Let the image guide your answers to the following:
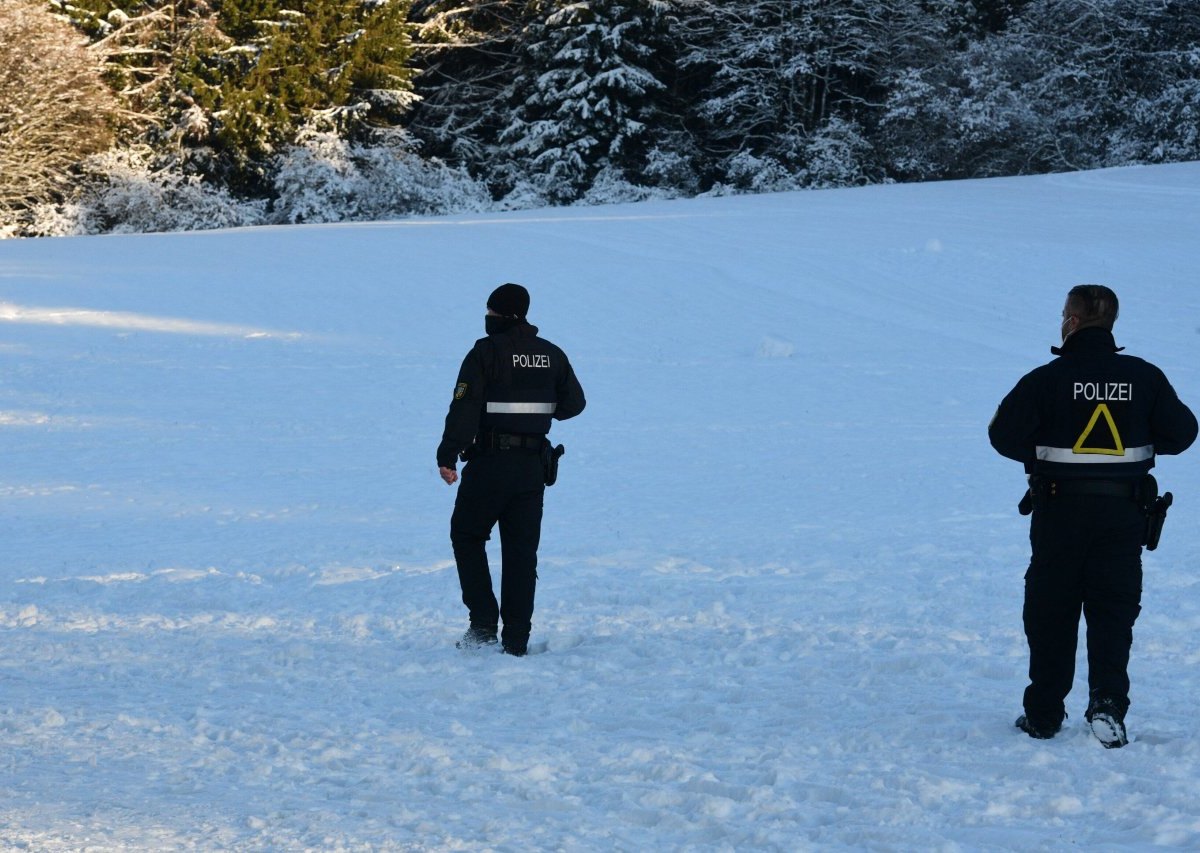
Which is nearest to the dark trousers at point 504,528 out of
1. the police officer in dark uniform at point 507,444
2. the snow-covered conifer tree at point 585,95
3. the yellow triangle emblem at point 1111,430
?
the police officer in dark uniform at point 507,444

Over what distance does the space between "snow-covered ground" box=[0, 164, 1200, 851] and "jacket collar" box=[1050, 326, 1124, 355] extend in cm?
127

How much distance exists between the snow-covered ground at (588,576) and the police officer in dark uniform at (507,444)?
14.4 inches

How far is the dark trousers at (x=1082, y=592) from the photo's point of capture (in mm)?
4742

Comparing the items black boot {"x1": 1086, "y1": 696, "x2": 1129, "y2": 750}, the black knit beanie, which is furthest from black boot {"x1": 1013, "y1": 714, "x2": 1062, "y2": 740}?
the black knit beanie

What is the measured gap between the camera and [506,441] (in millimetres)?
5965

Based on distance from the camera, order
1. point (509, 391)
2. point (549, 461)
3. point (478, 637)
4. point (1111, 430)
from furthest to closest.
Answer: point (478, 637)
point (549, 461)
point (509, 391)
point (1111, 430)

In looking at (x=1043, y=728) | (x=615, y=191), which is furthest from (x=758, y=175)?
(x=1043, y=728)

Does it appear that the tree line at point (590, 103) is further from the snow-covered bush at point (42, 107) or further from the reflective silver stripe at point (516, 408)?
the reflective silver stripe at point (516, 408)

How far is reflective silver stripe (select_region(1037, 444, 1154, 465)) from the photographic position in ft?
15.5

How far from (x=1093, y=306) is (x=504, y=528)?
257cm

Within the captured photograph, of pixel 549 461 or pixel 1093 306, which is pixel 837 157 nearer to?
pixel 549 461

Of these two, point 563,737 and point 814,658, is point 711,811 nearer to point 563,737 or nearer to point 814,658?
point 563,737

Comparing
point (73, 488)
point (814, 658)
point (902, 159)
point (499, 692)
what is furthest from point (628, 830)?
point (902, 159)

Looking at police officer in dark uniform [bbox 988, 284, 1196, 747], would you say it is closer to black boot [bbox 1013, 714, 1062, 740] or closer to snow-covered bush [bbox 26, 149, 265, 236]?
black boot [bbox 1013, 714, 1062, 740]
